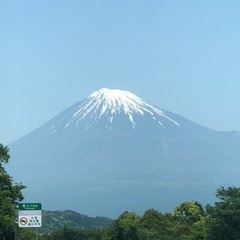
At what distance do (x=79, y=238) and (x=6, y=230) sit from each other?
159ft

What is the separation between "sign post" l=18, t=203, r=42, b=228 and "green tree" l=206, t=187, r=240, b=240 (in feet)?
70.1

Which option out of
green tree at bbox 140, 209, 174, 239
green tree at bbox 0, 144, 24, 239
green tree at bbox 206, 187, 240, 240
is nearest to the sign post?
green tree at bbox 0, 144, 24, 239

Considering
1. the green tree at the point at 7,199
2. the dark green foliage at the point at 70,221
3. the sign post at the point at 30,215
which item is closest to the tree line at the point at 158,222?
the green tree at the point at 7,199

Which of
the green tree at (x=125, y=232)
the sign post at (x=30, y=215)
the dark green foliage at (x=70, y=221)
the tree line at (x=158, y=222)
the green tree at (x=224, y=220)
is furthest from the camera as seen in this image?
the dark green foliage at (x=70, y=221)

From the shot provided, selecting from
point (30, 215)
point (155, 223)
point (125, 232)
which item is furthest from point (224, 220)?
point (155, 223)

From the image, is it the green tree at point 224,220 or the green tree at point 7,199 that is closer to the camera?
the green tree at point 7,199

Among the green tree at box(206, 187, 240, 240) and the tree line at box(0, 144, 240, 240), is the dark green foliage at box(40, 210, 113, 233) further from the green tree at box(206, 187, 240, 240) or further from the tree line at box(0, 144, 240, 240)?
the green tree at box(206, 187, 240, 240)

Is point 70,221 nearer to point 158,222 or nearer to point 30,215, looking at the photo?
point 158,222

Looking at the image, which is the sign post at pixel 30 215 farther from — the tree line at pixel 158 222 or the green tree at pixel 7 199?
the green tree at pixel 7 199

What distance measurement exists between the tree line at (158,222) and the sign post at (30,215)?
132 centimetres

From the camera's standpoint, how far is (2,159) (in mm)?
33125

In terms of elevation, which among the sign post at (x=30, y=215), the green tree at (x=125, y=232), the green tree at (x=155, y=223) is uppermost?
the green tree at (x=155, y=223)

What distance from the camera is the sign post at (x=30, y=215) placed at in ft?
82.6

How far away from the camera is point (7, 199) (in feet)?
102
